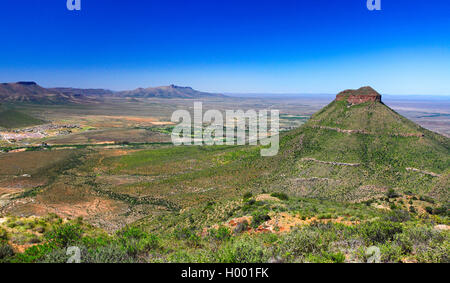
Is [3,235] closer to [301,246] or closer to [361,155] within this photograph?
[301,246]

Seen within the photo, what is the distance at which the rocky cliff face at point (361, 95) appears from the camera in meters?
55.5

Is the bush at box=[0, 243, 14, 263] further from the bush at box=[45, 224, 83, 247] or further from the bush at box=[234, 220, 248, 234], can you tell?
the bush at box=[234, 220, 248, 234]

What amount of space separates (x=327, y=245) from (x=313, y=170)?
108 ft

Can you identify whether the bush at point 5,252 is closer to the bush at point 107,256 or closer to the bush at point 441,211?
the bush at point 107,256

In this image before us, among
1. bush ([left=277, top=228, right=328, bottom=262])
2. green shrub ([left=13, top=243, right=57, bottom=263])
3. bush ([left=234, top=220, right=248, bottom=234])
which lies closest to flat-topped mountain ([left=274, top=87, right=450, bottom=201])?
bush ([left=234, top=220, right=248, bottom=234])

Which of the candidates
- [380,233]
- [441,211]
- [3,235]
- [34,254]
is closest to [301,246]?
[380,233]

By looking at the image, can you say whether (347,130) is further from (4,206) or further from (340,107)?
(4,206)

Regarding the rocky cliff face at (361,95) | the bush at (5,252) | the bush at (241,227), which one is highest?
the rocky cliff face at (361,95)

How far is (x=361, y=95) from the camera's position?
5656 centimetres

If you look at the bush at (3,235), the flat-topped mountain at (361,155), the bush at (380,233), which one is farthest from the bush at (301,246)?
the flat-topped mountain at (361,155)

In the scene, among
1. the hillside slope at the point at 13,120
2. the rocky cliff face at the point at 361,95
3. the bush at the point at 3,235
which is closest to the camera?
the bush at the point at 3,235

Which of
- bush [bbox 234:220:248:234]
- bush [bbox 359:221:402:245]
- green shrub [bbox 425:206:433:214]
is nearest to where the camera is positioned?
bush [bbox 359:221:402:245]

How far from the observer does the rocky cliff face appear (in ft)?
182

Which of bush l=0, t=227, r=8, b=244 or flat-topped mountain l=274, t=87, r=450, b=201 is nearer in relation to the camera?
A: bush l=0, t=227, r=8, b=244
